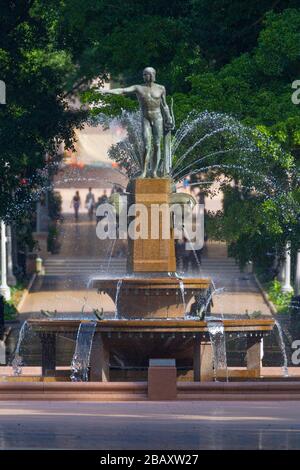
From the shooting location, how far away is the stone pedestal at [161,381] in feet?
92.5

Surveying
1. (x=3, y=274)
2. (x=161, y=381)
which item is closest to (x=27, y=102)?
(x=3, y=274)

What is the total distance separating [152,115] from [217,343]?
5.35 m

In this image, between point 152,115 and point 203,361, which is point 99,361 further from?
point 152,115

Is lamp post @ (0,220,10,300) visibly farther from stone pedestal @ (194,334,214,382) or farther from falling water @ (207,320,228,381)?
stone pedestal @ (194,334,214,382)

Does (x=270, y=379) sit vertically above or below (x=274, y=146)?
below

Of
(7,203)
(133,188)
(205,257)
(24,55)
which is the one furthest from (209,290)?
(205,257)

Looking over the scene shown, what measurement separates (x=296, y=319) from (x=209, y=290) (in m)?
15.0

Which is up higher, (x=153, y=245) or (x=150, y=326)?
(x=153, y=245)

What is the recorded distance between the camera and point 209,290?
3438 cm

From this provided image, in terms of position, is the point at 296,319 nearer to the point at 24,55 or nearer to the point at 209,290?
the point at 24,55

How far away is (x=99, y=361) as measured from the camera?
3145 cm

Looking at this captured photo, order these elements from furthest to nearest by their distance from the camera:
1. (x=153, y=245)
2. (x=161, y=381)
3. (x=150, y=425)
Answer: (x=153, y=245), (x=161, y=381), (x=150, y=425)

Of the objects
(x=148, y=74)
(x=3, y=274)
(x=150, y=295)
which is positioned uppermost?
(x=148, y=74)

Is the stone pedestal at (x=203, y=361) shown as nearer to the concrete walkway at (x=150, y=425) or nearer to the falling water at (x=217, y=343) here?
the falling water at (x=217, y=343)
